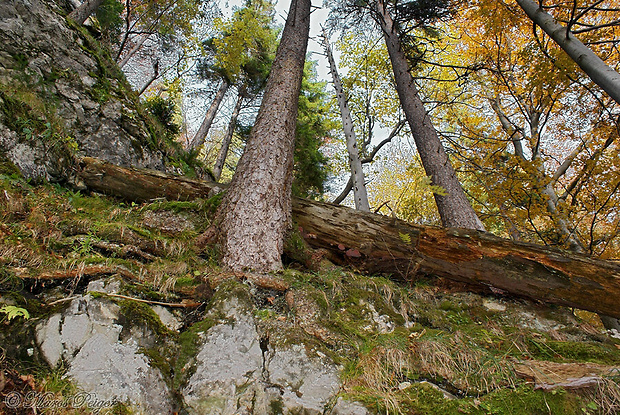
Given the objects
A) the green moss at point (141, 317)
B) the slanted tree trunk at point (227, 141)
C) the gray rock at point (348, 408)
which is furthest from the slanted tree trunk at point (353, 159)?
the slanted tree trunk at point (227, 141)

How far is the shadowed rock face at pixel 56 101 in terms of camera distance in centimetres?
396

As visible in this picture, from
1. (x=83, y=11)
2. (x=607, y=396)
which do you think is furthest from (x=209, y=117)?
(x=607, y=396)

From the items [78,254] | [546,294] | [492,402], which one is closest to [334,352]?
[492,402]

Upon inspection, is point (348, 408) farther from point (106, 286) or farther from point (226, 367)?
point (106, 286)

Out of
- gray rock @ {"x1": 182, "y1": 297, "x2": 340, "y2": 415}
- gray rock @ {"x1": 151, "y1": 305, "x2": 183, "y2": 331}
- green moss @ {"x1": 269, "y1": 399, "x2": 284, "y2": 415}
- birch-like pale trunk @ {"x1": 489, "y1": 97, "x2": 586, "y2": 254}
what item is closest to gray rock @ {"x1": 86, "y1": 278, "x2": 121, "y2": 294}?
gray rock @ {"x1": 151, "y1": 305, "x2": 183, "y2": 331}

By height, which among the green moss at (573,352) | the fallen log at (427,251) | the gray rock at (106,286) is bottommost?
the gray rock at (106,286)

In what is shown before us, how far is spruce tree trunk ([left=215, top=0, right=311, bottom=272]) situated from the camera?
341cm

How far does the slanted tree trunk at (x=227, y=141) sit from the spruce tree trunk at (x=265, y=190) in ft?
28.2

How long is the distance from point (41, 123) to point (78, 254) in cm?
287

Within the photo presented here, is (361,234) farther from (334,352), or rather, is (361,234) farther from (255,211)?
(334,352)

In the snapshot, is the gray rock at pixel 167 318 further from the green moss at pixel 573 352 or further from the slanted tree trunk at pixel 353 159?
the slanted tree trunk at pixel 353 159

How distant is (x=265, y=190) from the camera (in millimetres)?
3785

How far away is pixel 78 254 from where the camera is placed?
275cm

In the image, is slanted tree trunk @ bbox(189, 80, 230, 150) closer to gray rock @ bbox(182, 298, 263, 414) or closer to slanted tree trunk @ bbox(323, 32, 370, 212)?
slanted tree trunk @ bbox(323, 32, 370, 212)
